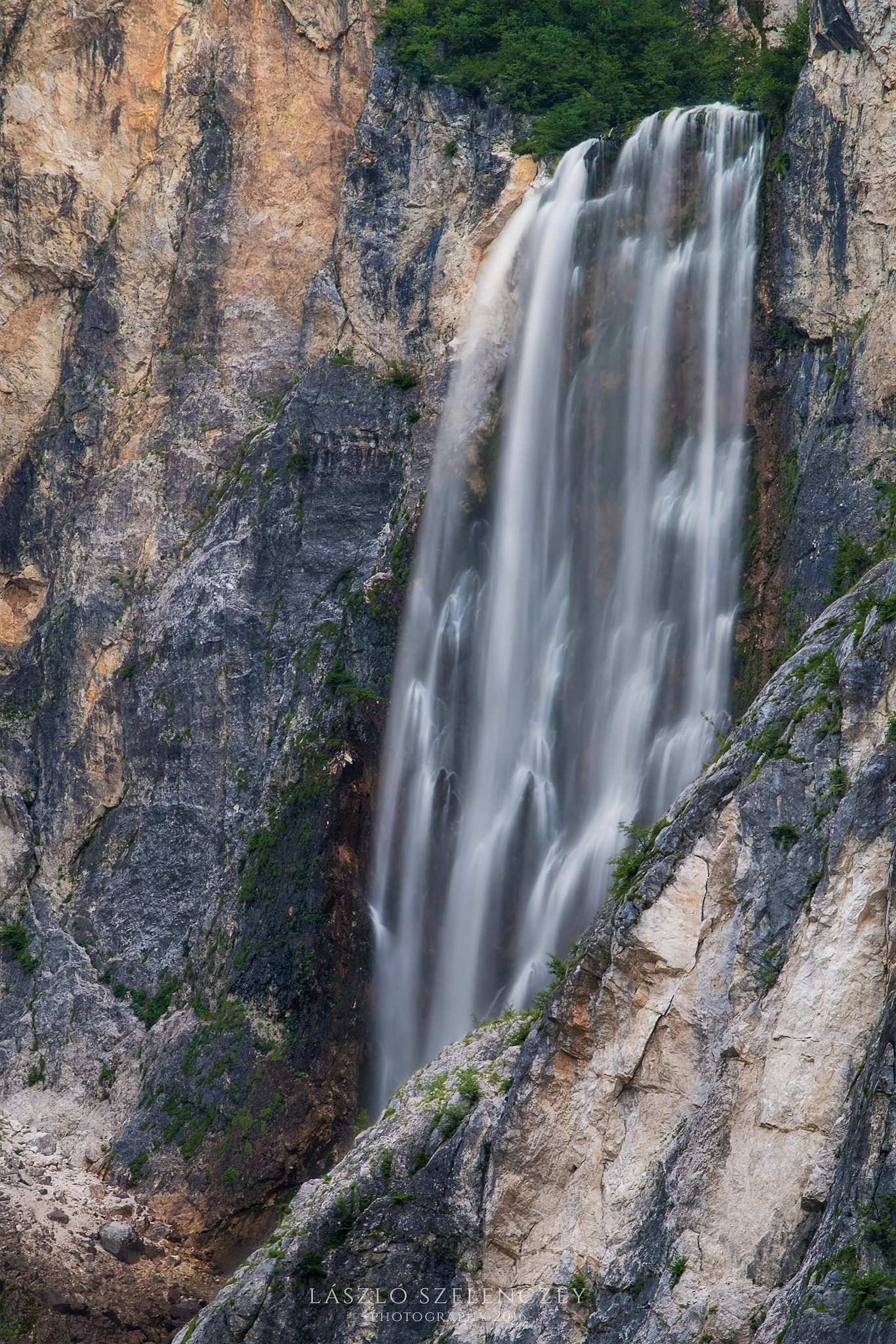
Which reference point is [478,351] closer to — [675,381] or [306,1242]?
[675,381]

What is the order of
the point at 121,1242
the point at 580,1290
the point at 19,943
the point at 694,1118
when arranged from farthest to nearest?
the point at 19,943, the point at 121,1242, the point at 580,1290, the point at 694,1118

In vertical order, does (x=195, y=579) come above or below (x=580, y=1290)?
above

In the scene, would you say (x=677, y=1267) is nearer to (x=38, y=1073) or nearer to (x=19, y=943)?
(x=38, y=1073)

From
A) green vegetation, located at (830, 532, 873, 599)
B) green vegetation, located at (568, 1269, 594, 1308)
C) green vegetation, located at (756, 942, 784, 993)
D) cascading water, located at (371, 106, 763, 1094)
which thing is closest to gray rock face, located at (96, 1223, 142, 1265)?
cascading water, located at (371, 106, 763, 1094)

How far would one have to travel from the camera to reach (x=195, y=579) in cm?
2961

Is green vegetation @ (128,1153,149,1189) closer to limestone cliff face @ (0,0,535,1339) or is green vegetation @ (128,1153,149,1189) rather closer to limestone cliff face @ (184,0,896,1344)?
limestone cliff face @ (0,0,535,1339)

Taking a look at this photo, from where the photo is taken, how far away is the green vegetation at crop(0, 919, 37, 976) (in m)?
28.4

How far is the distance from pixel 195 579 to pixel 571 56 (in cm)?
1356

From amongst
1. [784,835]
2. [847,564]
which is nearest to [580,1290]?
[784,835]

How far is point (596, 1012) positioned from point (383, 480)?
53.7 ft

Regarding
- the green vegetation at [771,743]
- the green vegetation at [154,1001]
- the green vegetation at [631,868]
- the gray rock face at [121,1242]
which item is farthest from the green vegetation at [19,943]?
the green vegetation at [771,743]

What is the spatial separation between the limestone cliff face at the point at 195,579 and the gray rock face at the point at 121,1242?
0.16 metres

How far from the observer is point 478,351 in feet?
90.1

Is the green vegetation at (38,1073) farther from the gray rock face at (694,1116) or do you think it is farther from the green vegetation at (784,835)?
the green vegetation at (784,835)
